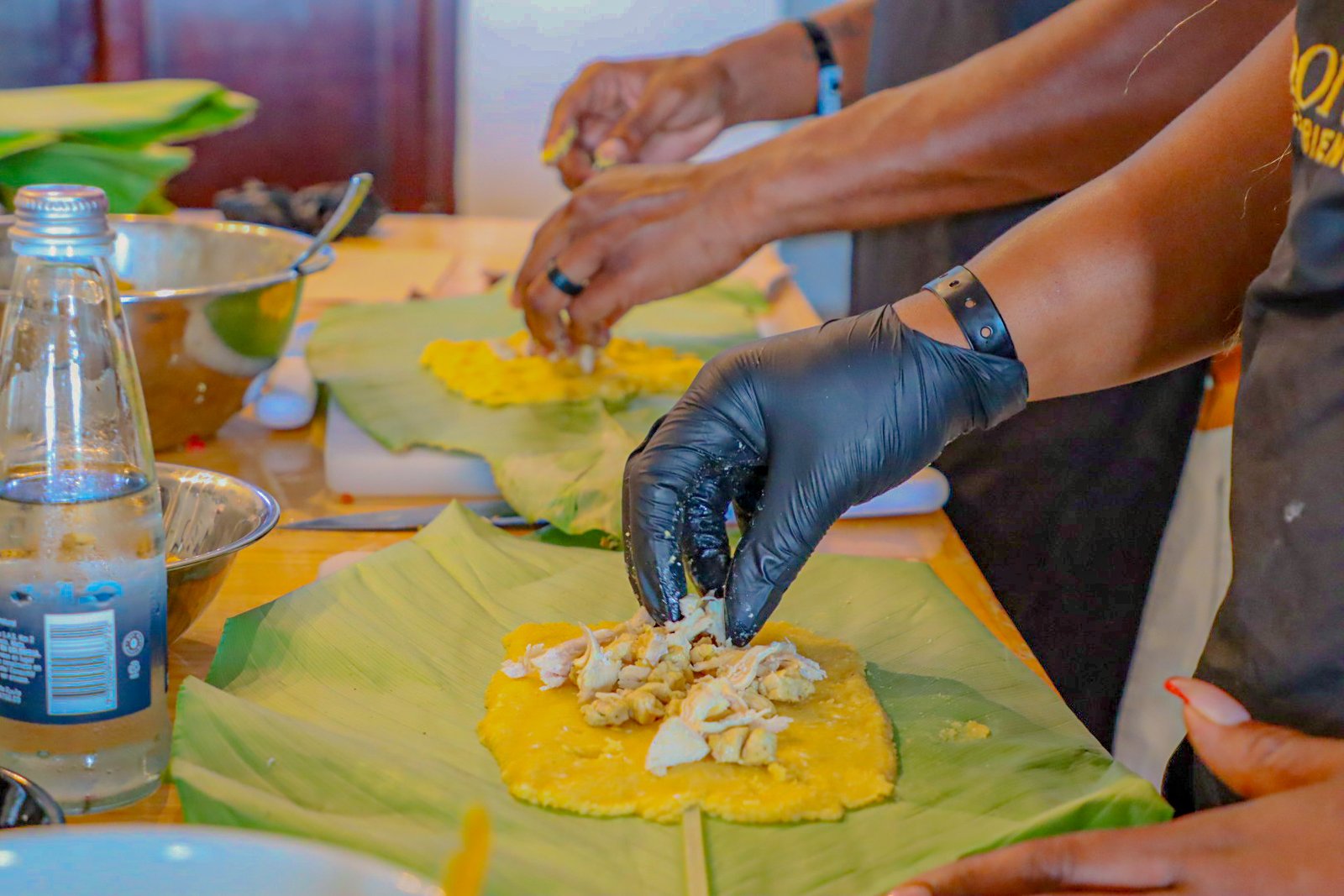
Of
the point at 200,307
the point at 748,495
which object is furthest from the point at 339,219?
the point at 748,495

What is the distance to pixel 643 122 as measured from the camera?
2.09 metres

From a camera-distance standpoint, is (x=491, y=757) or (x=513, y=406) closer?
(x=491, y=757)

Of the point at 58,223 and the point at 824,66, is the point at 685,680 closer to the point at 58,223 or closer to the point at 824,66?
the point at 58,223

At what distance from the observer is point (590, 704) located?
95 centimetres

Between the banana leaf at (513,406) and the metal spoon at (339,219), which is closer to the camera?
the banana leaf at (513,406)

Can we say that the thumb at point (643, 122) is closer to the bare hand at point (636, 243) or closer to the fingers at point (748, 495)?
the bare hand at point (636, 243)

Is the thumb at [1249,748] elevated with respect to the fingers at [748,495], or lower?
elevated

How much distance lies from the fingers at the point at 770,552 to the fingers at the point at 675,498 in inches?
1.7

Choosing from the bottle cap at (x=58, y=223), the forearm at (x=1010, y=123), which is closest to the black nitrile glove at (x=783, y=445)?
the bottle cap at (x=58, y=223)

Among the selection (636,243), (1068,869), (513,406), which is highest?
(636,243)

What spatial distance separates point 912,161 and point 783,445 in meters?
0.68

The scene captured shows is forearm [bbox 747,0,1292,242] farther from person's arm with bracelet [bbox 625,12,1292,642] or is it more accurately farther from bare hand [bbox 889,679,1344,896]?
bare hand [bbox 889,679,1344,896]

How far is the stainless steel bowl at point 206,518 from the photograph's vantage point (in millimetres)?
959

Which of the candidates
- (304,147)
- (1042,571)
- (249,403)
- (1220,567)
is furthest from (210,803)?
(304,147)
